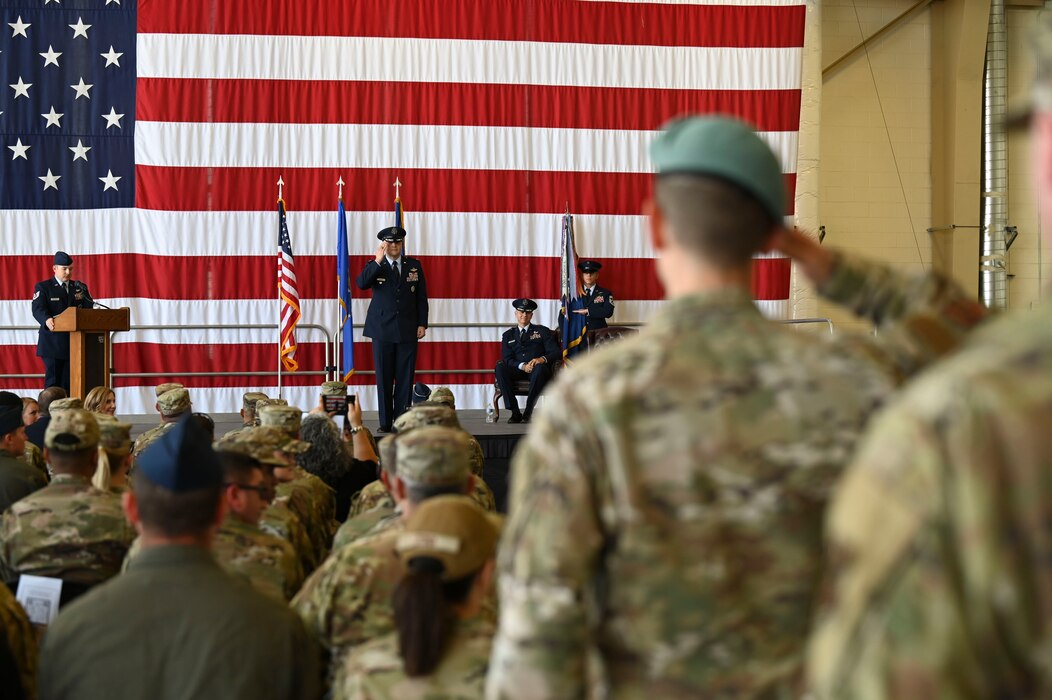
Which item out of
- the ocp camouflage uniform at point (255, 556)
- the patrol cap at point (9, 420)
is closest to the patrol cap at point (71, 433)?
the ocp camouflage uniform at point (255, 556)

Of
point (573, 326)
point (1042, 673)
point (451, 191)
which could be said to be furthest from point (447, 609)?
point (451, 191)

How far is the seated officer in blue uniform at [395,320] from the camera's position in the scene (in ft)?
25.5

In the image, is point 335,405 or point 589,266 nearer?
point 335,405

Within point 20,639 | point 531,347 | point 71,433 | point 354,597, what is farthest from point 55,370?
point 354,597

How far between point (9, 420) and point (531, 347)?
501 centimetres

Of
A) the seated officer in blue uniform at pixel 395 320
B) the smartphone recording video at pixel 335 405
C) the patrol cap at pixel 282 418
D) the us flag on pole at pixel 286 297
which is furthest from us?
the us flag on pole at pixel 286 297

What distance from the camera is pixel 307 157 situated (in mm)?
8758

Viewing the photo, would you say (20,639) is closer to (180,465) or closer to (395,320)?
(180,465)

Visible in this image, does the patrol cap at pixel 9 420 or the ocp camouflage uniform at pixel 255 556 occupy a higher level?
the patrol cap at pixel 9 420

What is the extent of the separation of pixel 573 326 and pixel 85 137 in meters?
4.08

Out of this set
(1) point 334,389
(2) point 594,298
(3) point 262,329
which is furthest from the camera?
(3) point 262,329

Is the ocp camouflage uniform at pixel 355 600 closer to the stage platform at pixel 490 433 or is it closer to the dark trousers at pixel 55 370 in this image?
the stage platform at pixel 490 433

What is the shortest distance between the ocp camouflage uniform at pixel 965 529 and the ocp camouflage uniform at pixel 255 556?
182 cm

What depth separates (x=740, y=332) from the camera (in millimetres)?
968
